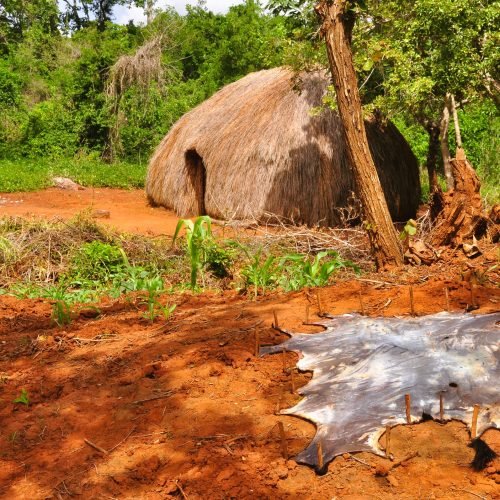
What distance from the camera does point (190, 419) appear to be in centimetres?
289

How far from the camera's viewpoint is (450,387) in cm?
285

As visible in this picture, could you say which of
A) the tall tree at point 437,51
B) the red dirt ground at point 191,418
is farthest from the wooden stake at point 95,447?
the tall tree at point 437,51

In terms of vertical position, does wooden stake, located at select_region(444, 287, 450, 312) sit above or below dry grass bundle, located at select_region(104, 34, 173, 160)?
below

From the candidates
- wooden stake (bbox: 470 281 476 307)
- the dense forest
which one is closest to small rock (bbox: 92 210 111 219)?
the dense forest

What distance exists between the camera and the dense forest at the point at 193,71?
861 cm

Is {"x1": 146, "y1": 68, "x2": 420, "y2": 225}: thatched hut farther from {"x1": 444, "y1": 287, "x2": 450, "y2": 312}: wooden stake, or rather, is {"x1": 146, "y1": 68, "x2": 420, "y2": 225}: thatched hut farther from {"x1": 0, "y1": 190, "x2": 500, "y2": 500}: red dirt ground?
{"x1": 444, "y1": 287, "x2": 450, "y2": 312}: wooden stake

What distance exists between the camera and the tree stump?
262 inches

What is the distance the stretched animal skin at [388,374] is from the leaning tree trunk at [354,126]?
2740 millimetres

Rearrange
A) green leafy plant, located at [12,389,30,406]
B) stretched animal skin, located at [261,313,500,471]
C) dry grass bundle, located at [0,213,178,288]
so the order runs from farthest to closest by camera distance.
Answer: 1. dry grass bundle, located at [0,213,178,288]
2. green leafy plant, located at [12,389,30,406]
3. stretched animal skin, located at [261,313,500,471]

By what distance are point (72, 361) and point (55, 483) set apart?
3.96 feet

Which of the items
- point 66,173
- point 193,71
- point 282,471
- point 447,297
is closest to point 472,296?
point 447,297

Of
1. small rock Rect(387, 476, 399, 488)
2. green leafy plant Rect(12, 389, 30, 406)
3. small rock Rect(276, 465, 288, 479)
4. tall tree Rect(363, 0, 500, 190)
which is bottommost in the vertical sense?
green leafy plant Rect(12, 389, 30, 406)

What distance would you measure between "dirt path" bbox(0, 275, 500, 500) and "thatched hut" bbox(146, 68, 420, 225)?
18.9 feet

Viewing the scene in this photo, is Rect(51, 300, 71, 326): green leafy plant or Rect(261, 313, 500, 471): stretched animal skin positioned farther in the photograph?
Rect(51, 300, 71, 326): green leafy plant
